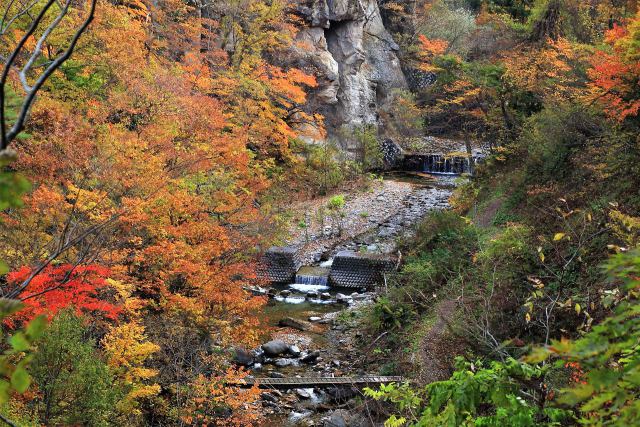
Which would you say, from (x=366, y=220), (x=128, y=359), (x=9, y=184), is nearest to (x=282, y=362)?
(x=128, y=359)

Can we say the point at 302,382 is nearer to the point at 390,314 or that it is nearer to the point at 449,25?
the point at 390,314

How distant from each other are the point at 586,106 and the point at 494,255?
5487 mm

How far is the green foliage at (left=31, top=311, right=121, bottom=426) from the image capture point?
6078 millimetres

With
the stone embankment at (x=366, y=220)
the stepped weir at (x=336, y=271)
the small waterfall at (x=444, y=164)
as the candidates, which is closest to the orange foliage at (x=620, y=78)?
the stepped weir at (x=336, y=271)

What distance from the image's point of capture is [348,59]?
3294 centimetres

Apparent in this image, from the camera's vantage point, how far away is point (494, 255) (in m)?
11.3

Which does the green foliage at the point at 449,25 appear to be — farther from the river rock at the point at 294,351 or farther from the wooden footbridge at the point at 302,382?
the wooden footbridge at the point at 302,382

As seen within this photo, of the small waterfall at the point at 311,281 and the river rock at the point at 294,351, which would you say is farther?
the small waterfall at the point at 311,281

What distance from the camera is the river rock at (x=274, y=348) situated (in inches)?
507

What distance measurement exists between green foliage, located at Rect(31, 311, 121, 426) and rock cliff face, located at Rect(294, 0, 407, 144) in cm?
2374

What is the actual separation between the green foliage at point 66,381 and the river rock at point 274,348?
22.0 feet

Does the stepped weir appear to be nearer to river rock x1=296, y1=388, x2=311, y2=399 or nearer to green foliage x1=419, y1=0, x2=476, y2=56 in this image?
river rock x1=296, y1=388, x2=311, y2=399

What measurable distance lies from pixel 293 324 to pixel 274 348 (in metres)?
1.91

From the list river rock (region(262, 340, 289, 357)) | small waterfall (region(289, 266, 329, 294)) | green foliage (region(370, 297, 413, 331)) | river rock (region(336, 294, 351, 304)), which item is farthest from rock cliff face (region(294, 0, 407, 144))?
river rock (region(262, 340, 289, 357))
